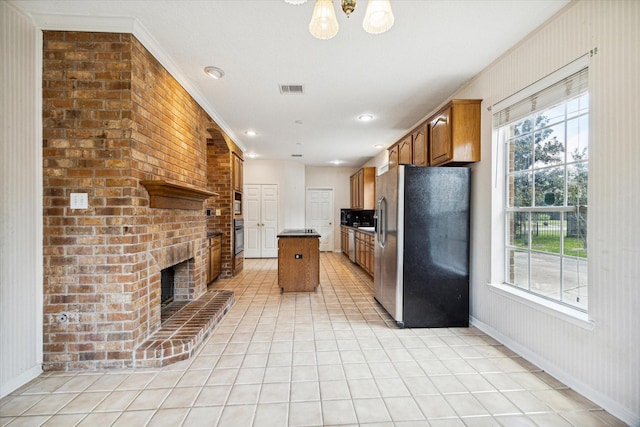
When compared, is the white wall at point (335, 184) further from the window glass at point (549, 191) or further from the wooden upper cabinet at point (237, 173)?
the window glass at point (549, 191)

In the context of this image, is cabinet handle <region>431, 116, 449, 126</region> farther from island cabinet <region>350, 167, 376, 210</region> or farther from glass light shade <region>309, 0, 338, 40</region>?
island cabinet <region>350, 167, 376, 210</region>

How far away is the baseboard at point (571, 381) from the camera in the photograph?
1595 millimetres

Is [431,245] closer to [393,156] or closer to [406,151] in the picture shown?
[406,151]

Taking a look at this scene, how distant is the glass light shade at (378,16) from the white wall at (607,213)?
1467 mm

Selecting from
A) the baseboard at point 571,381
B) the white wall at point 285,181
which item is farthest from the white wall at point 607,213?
the white wall at point 285,181

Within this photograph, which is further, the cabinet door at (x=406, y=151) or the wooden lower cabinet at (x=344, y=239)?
the wooden lower cabinet at (x=344, y=239)

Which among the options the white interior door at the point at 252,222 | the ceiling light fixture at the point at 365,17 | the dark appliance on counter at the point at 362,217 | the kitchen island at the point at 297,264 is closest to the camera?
the ceiling light fixture at the point at 365,17

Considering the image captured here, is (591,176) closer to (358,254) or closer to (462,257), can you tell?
(462,257)

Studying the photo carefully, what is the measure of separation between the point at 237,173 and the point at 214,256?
1728 mm

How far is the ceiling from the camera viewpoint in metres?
1.95

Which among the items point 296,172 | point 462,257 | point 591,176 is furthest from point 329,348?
point 296,172

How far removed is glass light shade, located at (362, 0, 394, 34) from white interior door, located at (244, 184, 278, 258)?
637 cm

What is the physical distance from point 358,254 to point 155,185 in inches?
178

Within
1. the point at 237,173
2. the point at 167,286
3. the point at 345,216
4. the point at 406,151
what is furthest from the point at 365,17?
the point at 345,216
